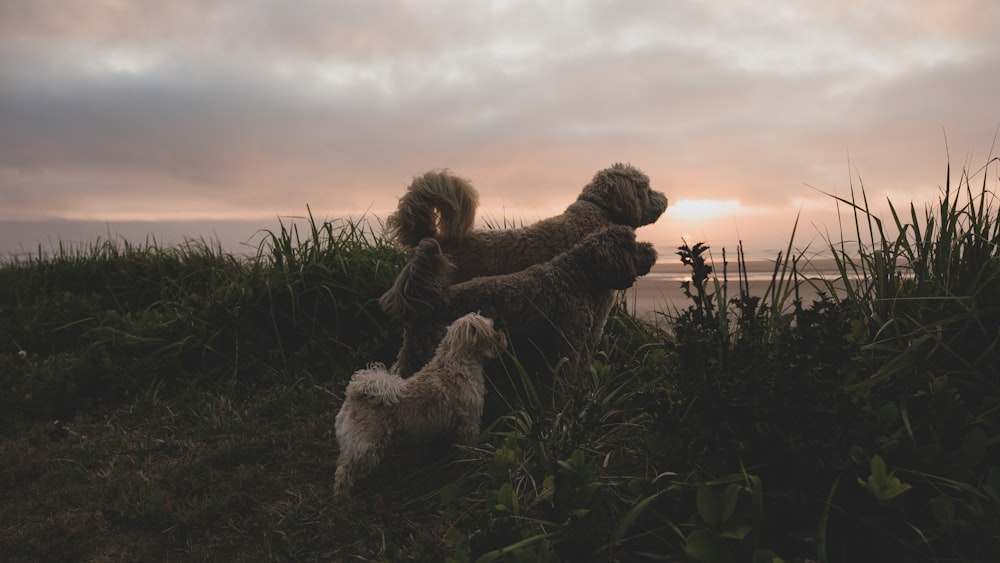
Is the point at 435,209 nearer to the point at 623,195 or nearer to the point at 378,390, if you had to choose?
the point at 623,195

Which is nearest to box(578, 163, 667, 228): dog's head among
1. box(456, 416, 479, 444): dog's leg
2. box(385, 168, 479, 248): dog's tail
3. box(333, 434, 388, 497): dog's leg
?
box(385, 168, 479, 248): dog's tail

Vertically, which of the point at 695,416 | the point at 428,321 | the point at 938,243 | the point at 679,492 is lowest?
the point at 679,492

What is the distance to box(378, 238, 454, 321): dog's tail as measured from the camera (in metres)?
4.73

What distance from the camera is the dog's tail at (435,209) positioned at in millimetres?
5344

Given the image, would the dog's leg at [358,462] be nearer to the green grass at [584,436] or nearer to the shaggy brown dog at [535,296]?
the green grass at [584,436]

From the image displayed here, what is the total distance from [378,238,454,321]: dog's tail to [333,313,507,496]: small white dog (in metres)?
0.36

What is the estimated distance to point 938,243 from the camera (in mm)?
4312

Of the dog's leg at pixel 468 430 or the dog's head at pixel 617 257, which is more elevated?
the dog's head at pixel 617 257

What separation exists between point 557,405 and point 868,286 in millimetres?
2358

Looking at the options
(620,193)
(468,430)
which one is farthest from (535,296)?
(620,193)

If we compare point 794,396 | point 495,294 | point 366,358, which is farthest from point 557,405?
point 366,358

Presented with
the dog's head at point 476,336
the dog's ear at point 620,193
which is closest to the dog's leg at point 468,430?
the dog's head at point 476,336

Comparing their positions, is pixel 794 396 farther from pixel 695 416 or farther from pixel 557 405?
pixel 557 405

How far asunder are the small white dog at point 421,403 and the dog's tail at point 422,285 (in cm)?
36
